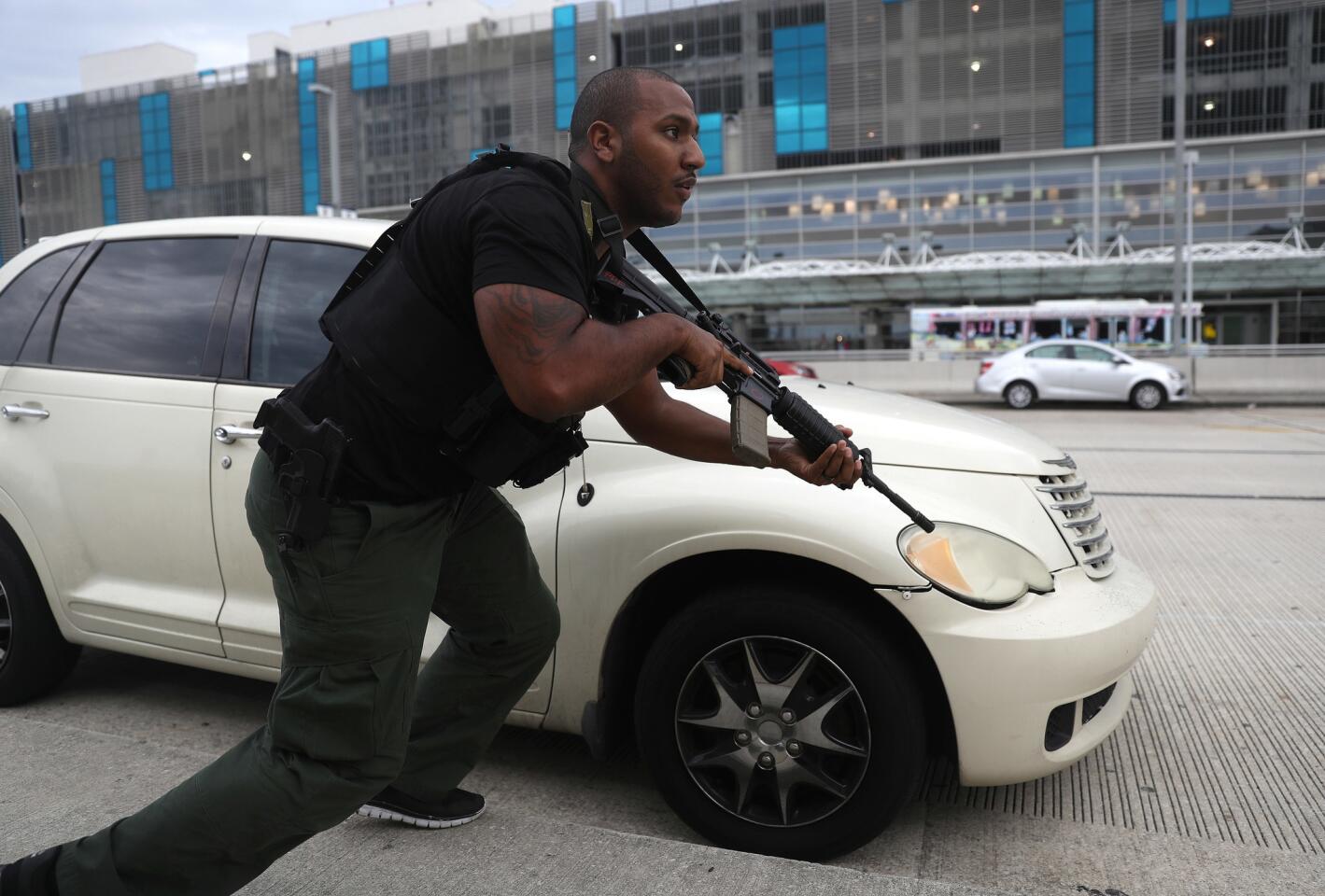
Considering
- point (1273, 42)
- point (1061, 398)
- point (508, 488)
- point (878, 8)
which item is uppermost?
point (878, 8)

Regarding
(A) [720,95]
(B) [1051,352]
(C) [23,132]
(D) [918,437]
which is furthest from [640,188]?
(C) [23,132]

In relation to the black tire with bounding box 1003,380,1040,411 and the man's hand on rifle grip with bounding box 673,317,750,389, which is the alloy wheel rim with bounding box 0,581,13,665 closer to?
the man's hand on rifle grip with bounding box 673,317,750,389

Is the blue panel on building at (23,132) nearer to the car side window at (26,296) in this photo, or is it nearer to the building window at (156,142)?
the building window at (156,142)

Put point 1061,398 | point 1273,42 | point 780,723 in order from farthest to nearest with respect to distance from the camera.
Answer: point 1273,42 → point 1061,398 → point 780,723

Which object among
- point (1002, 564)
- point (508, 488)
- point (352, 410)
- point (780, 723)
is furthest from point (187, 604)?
point (1002, 564)

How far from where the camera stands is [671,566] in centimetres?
265

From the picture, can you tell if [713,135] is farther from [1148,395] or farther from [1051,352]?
[1148,395]

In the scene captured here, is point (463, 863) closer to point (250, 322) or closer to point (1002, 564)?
point (1002, 564)

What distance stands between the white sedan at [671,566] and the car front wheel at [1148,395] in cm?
1878

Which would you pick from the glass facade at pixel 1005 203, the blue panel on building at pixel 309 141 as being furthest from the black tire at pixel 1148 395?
the blue panel on building at pixel 309 141

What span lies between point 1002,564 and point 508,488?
1330mm

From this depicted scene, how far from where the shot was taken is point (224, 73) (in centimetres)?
6412

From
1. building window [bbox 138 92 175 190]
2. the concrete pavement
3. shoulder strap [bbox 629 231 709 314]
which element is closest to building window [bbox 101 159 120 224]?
building window [bbox 138 92 175 190]

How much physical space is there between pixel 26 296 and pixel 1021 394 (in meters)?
20.1
